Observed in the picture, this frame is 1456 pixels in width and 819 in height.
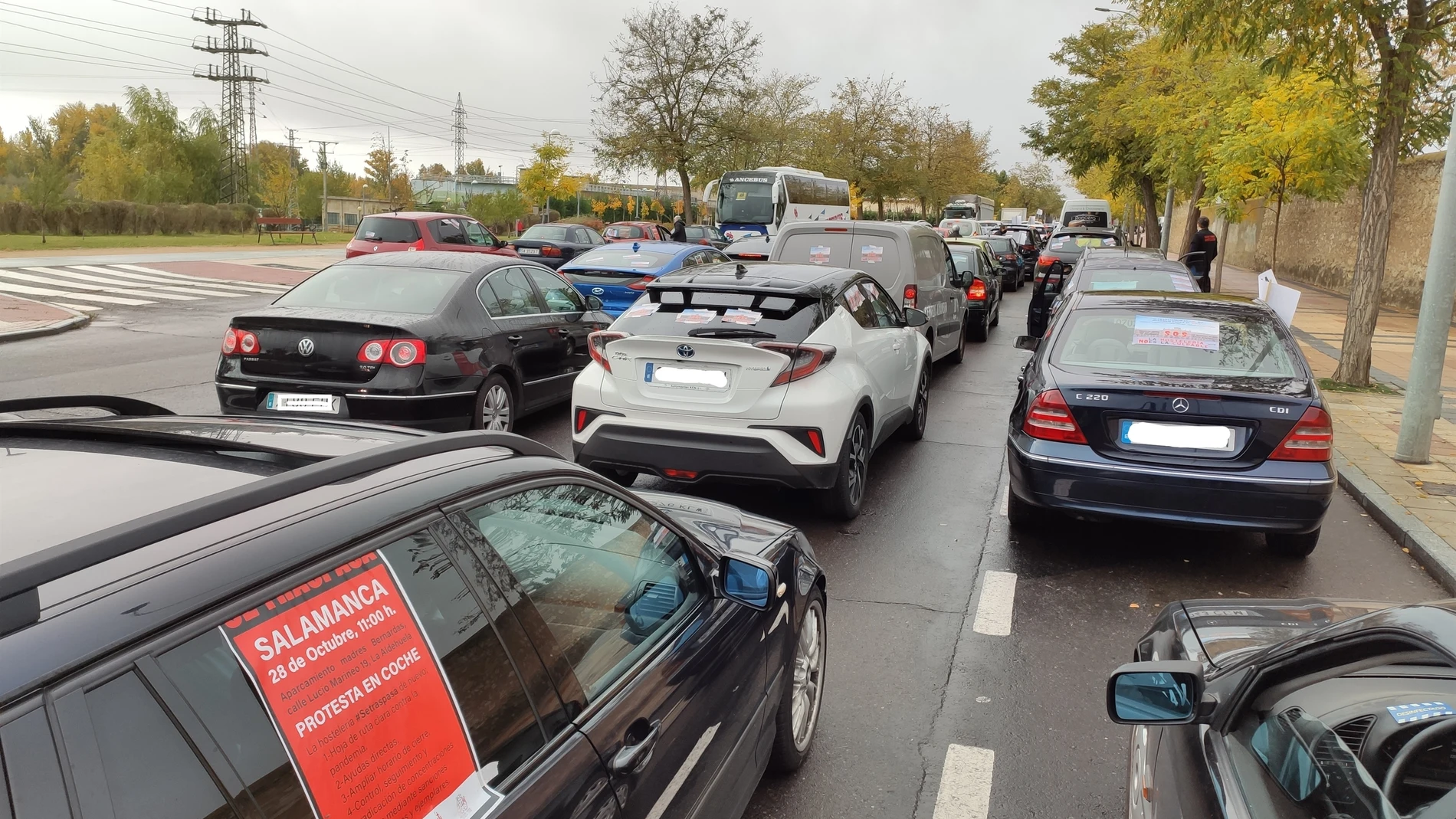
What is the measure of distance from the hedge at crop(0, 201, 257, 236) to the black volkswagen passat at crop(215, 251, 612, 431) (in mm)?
42735

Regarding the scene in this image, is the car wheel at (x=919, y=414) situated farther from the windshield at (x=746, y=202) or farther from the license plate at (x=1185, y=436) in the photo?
the windshield at (x=746, y=202)

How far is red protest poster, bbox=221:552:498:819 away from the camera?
5.08 ft

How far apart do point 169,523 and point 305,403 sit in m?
6.29

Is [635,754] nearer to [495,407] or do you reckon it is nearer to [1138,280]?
[495,407]

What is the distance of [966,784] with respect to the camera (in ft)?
12.0

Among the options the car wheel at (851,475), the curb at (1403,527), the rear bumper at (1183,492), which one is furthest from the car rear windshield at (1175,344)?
the curb at (1403,527)

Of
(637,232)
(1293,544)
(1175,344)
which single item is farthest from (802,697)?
(637,232)

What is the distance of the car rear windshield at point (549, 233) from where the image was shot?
2494 cm

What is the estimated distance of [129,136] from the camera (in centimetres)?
6762

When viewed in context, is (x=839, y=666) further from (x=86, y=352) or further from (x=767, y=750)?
(x=86, y=352)

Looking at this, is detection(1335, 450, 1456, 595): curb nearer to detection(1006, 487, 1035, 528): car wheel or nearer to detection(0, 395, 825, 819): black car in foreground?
detection(1006, 487, 1035, 528): car wheel

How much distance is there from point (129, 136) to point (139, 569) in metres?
78.9

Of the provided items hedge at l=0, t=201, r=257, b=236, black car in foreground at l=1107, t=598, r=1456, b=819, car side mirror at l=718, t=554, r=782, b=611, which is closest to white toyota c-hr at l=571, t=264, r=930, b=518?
car side mirror at l=718, t=554, r=782, b=611

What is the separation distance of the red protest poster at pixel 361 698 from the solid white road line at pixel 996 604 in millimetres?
3685
